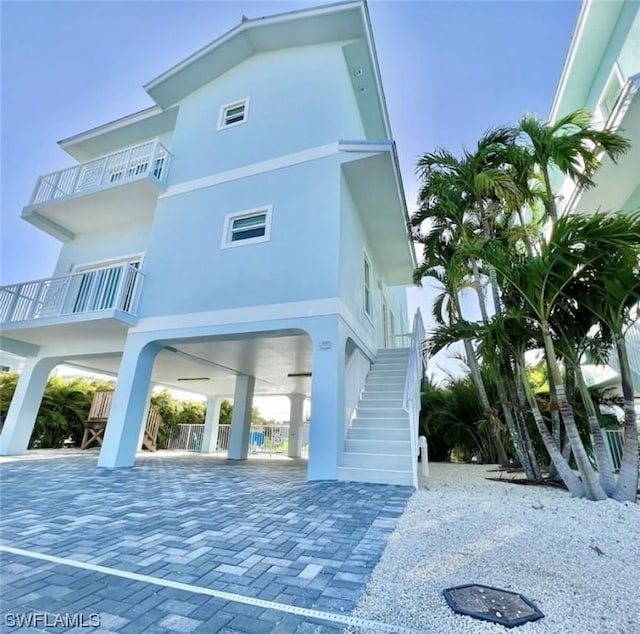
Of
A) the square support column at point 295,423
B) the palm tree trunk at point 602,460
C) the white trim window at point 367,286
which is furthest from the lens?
the square support column at point 295,423

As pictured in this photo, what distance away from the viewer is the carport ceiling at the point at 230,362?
842cm

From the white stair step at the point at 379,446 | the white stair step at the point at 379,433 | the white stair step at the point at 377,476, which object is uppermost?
the white stair step at the point at 379,433

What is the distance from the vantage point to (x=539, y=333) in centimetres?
532

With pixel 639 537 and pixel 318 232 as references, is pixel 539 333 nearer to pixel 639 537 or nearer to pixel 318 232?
pixel 639 537

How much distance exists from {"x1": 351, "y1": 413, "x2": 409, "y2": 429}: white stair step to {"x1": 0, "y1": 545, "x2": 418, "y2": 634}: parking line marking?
5133 millimetres

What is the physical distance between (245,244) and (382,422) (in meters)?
4.96

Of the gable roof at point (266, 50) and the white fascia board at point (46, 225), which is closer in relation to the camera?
the gable roof at point (266, 50)

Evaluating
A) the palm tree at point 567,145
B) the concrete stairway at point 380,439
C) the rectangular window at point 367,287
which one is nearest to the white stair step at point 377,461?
the concrete stairway at point 380,439

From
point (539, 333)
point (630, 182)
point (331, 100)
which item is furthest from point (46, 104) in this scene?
point (630, 182)

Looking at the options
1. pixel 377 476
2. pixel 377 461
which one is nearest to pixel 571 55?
pixel 377 461

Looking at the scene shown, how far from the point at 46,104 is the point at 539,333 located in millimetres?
14739

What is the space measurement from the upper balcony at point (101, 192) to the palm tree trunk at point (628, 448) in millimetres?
10523

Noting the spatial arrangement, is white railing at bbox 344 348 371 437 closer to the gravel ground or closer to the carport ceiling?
the carport ceiling

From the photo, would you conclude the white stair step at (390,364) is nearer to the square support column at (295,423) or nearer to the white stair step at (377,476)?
the white stair step at (377,476)
